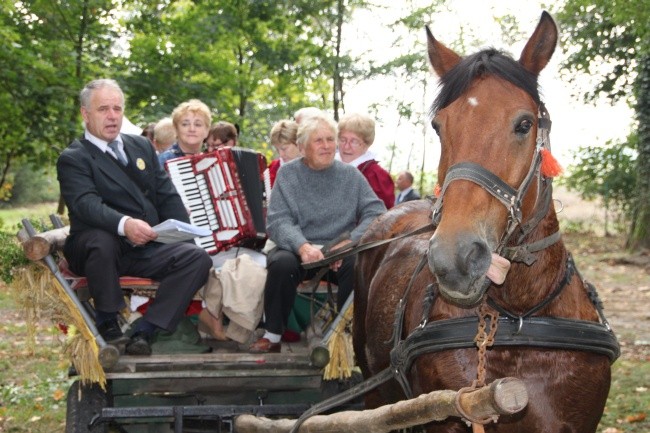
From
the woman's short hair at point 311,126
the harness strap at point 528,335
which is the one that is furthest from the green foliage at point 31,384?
the harness strap at point 528,335

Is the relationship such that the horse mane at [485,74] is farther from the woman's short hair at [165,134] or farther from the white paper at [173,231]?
the woman's short hair at [165,134]

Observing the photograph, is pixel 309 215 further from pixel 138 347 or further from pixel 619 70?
pixel 619 70

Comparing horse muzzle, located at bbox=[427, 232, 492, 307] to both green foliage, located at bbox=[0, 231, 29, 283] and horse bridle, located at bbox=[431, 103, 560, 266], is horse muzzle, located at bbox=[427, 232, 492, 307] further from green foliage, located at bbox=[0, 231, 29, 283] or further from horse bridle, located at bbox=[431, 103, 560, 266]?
green foliage, located at bbox=[0, 231, 29, 283]

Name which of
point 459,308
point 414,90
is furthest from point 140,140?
point 414,90

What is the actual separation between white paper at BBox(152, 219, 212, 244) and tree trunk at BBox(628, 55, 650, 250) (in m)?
12.7

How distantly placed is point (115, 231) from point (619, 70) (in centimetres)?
1608

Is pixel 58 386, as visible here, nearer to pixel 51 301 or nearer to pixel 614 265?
pixel 51 301

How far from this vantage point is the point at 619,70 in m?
18.8

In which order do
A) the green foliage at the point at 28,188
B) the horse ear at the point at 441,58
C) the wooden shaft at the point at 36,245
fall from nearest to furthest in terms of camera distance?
the horse ear at the point at 441,58 → the wooden shaft at the point at 36,245 → the green foliage at the point at 28,188

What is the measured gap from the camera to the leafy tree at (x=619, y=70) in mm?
16172

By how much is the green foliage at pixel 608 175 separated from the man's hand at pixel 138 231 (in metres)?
16.3

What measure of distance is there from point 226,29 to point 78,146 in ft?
36.0

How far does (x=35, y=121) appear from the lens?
14.9 m

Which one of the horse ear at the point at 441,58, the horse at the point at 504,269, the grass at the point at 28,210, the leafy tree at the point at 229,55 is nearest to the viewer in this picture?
the horse at the point at 504,269
